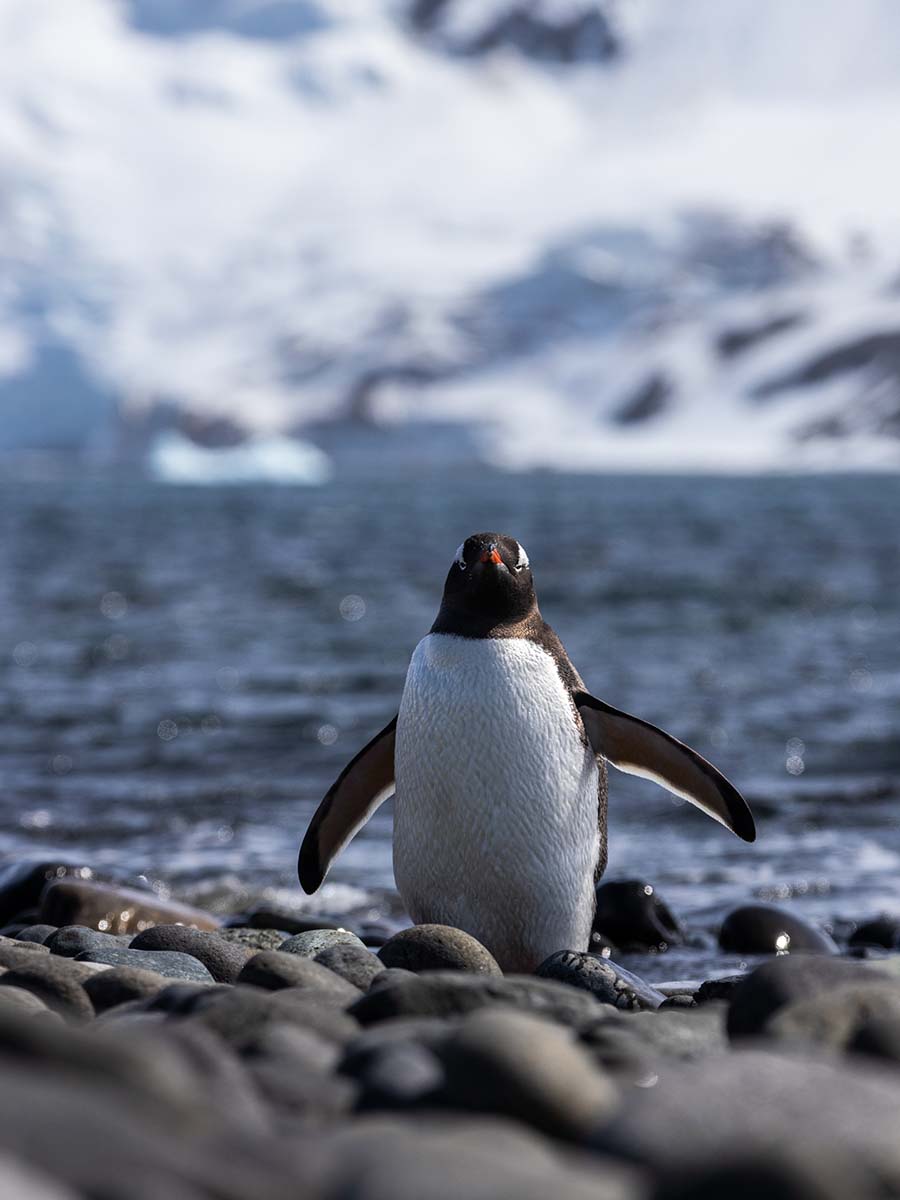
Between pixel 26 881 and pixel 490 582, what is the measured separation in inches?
98.1

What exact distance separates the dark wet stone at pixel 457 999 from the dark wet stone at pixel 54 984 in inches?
21.6

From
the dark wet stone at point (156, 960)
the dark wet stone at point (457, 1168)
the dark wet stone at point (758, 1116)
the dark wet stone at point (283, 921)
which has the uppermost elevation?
the dark wet stone at point (758, 1116)

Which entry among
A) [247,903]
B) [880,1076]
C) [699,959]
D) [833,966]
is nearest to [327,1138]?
[880,1076]

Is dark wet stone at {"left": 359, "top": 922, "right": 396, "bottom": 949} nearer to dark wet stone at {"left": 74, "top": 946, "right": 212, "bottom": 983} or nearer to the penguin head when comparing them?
the penguin head

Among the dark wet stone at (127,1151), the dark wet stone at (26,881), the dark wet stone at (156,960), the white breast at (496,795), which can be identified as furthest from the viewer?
the dark wet stone at (26,881)

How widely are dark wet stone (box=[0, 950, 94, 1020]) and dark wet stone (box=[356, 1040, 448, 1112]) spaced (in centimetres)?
96

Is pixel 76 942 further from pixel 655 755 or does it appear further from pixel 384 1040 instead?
pixel 384 1040

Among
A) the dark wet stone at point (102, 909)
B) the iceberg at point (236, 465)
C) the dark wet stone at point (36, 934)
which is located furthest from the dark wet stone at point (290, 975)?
the iceberg at point (236, 465)

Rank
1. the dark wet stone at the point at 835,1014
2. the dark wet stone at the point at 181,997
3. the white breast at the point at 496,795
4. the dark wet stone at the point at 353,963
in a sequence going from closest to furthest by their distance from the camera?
the dark wet stone at the point at 835,1014 → the dark wet stone at the point at 181,997 → the dark wet stone at the point at 353,963 → the white breast at the point at 496,795

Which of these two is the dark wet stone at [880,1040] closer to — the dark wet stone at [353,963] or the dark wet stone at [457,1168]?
the dark wet stone at [457,1168]

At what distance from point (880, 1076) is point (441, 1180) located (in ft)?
2.29

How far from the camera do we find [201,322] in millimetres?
187000

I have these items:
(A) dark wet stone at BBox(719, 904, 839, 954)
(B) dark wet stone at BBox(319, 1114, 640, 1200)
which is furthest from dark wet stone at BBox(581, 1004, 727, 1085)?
(A) dark wet stone at BBox(719, 904, 839, 954)

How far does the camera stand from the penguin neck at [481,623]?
4.54 meters
